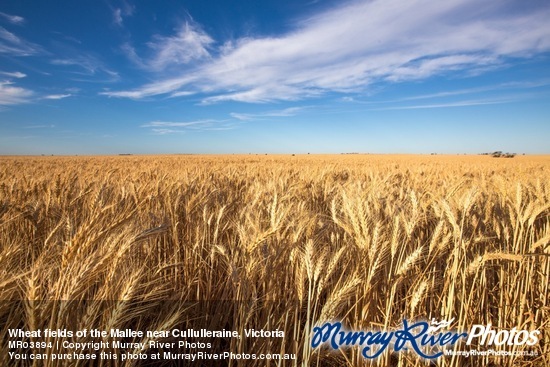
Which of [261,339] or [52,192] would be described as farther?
[52,192]

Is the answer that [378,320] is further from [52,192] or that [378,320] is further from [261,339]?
[52,192]

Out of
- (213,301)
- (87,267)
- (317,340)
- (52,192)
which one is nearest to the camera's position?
(87,267)

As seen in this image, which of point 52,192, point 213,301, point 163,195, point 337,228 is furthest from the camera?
point 163,195

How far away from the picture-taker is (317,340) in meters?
1.37

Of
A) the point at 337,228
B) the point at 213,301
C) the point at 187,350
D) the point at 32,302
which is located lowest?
the point at 187,350

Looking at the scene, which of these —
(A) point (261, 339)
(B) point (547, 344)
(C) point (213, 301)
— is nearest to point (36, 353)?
(A) point (261, 339)

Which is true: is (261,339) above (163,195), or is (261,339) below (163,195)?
below

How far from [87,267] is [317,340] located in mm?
1018

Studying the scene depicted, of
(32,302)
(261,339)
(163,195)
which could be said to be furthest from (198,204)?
(32,302)

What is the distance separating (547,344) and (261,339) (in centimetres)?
164

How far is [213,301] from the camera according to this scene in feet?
6.37

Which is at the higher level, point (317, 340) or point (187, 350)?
point (317, 340)

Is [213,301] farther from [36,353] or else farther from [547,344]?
[547,344]

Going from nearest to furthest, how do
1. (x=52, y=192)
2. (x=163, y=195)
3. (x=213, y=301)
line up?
(x=213, y=301), (x=52, y=192), (x=163, y=195)
